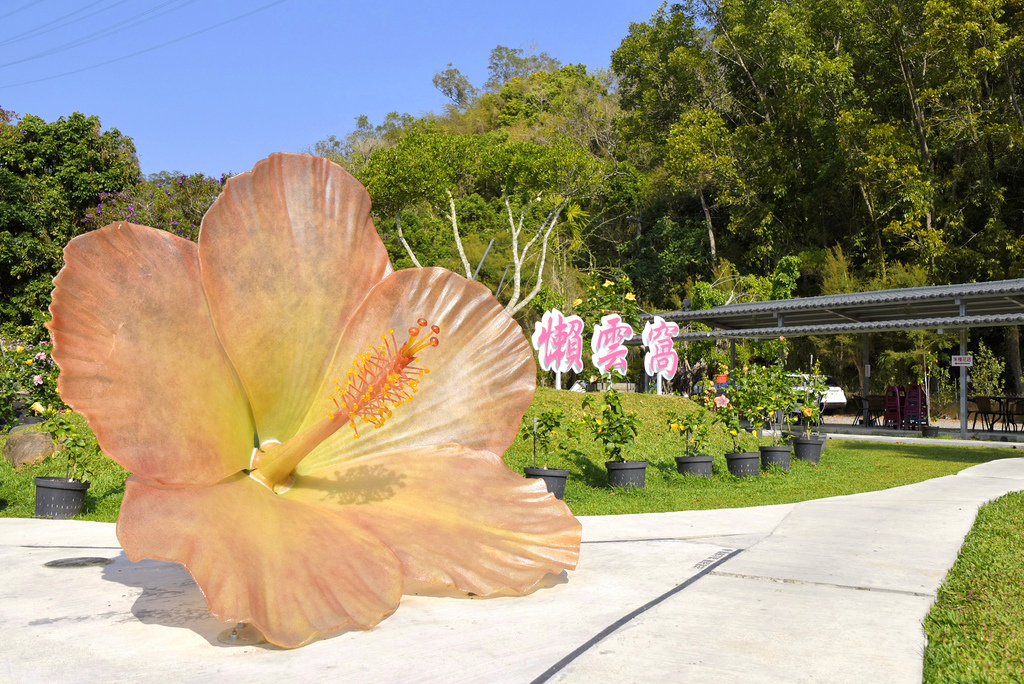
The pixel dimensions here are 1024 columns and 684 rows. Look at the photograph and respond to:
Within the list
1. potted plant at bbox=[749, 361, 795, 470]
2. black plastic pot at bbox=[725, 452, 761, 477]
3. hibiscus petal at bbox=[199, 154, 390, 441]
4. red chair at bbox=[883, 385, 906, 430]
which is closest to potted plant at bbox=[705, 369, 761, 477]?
black plastic pot at bbox=[725, 452, 761, 477]

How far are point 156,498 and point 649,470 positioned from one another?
6939 mm

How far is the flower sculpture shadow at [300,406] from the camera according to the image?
199 centimetres

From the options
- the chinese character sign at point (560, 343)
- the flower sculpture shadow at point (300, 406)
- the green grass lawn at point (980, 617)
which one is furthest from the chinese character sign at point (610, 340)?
the flower sculpture shadow at point (300, 406)

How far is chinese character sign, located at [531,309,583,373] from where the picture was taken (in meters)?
11.4

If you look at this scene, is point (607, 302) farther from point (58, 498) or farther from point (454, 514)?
point (454, 514)

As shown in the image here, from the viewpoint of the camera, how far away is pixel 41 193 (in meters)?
19.3

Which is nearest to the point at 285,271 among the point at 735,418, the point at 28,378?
the point at 28,378

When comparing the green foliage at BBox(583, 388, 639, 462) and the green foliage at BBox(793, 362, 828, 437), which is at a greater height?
the green foliage at BBox(793, 362, 828, 437)

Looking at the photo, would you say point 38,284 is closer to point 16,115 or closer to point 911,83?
point 16,115

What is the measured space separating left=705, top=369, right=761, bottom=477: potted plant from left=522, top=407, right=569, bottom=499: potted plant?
70.7 inches

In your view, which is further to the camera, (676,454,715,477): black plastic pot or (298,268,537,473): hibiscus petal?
(676,454,715,477): black plastic pot

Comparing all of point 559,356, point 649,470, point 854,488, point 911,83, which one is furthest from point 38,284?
point 911,83

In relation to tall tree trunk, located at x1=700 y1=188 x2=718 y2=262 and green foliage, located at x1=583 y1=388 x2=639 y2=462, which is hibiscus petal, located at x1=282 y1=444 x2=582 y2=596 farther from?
tall tree trunk, located at x1=700 y1=188 x2=718 y2=262

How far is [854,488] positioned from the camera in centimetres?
770
